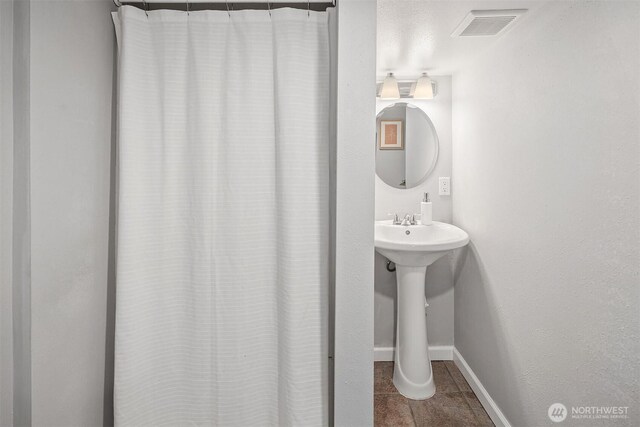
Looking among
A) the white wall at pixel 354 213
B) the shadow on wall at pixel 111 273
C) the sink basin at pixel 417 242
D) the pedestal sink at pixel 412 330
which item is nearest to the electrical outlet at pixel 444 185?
the sink basin at pixel 417 242

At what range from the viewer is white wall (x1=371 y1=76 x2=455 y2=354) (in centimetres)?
252

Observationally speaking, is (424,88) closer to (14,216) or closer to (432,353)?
(432,353)

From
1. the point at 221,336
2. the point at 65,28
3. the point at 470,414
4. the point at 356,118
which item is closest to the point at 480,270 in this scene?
the point at 470,414

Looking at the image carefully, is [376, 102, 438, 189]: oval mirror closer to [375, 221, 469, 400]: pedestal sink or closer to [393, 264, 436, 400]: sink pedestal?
[375, 221, 469, 400]: pedestal sink

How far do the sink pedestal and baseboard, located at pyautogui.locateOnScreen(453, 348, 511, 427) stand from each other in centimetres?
26

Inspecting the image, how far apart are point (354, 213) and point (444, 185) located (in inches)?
58.6

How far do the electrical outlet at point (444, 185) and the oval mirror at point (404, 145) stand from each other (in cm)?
12

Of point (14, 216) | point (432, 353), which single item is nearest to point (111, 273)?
point (14, 216)

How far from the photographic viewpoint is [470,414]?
Result: 6.49 ft

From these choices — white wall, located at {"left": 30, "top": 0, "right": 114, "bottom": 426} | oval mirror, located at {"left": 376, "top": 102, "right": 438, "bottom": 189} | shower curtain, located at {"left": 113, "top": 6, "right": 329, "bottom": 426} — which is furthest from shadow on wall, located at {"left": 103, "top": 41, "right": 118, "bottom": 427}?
oval mirror, located at {"left": 376, "top": 102, "right": 438, "bottom": 189}

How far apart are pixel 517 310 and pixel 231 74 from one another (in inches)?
67.2

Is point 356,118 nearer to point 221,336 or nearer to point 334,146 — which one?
point 334,146

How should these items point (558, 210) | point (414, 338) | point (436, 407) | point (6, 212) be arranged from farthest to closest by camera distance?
point (414, 338), point (436, 407), point (558, 210), point (6, 212)

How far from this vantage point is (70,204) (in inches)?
46.6
